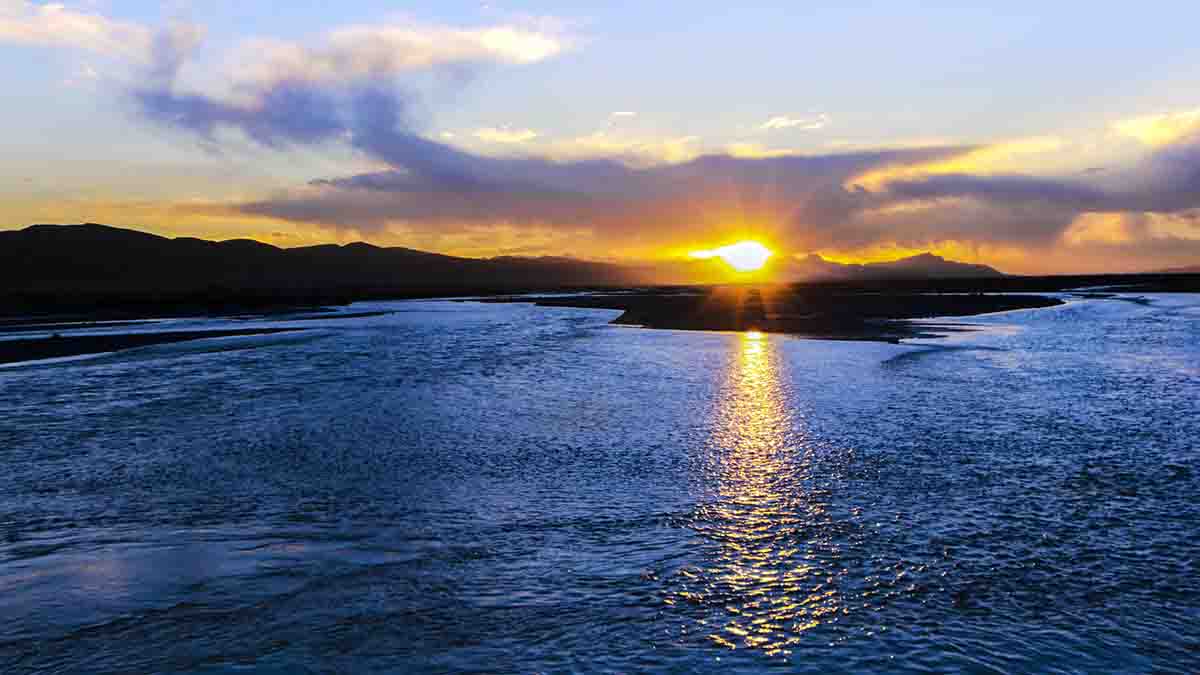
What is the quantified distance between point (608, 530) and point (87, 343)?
4440 centimetres

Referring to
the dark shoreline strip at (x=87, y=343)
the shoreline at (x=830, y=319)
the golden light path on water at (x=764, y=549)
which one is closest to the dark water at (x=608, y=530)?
the golden light path on water at (x=764, y=549)

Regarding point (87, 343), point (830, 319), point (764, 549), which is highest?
point (830, 319)

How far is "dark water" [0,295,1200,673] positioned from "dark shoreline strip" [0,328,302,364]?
50.1 ft

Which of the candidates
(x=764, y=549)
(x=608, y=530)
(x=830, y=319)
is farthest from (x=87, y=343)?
(x=830, y=319)

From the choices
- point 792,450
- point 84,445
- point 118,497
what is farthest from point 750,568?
point 84,445

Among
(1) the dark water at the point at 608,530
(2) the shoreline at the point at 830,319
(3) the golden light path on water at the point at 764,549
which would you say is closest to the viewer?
(1) the dark water at the point at 608,530

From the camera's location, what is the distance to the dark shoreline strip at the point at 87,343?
3909 cm

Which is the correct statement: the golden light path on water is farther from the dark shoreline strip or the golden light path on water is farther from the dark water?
the dark shoreline strip

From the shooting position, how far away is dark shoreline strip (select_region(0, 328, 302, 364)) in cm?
3909

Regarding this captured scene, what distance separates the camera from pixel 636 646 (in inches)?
316

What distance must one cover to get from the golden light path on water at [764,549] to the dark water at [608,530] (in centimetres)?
6

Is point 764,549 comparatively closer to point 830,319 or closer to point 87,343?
point 87,343

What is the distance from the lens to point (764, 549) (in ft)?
35.1

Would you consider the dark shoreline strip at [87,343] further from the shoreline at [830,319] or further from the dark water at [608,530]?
the shoreline at [830,319]
